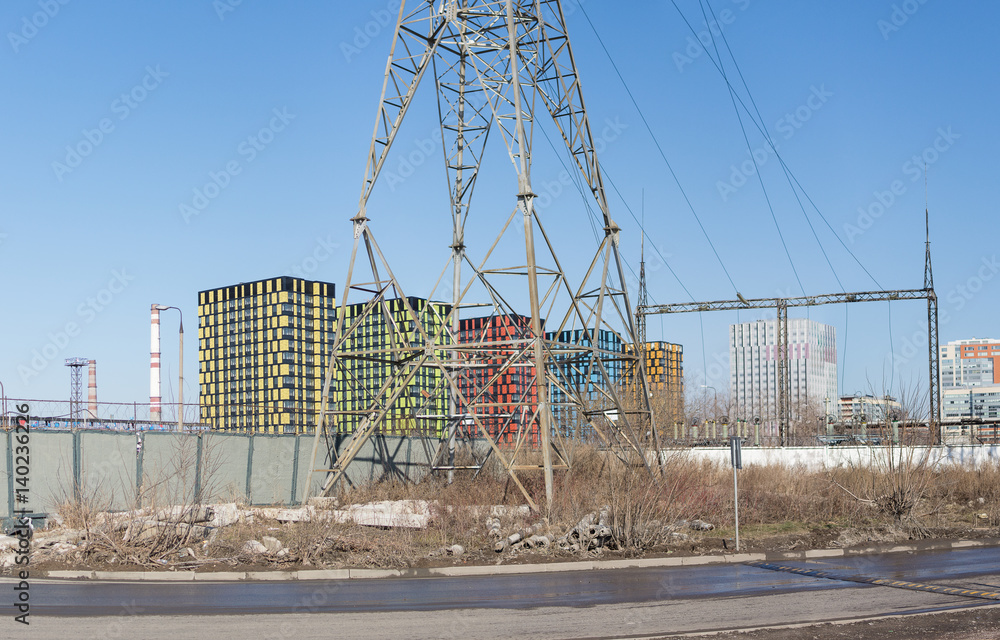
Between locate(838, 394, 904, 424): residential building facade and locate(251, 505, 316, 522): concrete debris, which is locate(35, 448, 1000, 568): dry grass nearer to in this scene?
locate(251, 505, 316, 522): concrete debris

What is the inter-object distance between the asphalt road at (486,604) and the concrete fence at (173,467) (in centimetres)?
380

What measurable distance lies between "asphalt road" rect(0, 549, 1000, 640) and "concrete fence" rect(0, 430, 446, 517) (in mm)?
3798

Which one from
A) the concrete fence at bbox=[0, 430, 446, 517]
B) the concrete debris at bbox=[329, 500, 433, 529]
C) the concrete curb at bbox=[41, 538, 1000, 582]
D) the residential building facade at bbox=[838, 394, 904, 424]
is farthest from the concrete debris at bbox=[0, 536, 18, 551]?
the residential building facade at bbox=[838, 394, 904, 424]

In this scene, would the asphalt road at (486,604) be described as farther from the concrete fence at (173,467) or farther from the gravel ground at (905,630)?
the concrete fence at (173,467)

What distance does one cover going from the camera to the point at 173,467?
27.7m

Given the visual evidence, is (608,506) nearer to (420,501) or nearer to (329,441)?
(420,501)

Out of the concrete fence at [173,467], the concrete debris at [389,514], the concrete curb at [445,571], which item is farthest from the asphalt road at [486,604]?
the concrete debris at [389,514]

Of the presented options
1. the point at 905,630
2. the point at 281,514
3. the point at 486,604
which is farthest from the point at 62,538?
the point at 905,630

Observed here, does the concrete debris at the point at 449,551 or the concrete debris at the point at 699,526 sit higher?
the concrete debris at the point at 449,551

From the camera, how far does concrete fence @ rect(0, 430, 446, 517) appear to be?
2388 centimetres

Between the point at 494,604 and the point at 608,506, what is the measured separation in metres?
8.28

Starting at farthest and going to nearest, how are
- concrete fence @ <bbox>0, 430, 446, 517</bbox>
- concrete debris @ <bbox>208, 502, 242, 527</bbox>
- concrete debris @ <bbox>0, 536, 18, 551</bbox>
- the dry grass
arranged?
1. concrete fence @ <bbox>0, 430, 446, 517</bbox>
2. concrete debris @ <bbox>208, 502, 242, 527</bbox>
3. concrete debris @ <bbox>0, 536, 18, 551</bbox>
4. the dry grass

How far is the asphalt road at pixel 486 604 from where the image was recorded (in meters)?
13.1

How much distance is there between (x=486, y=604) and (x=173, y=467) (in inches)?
615
